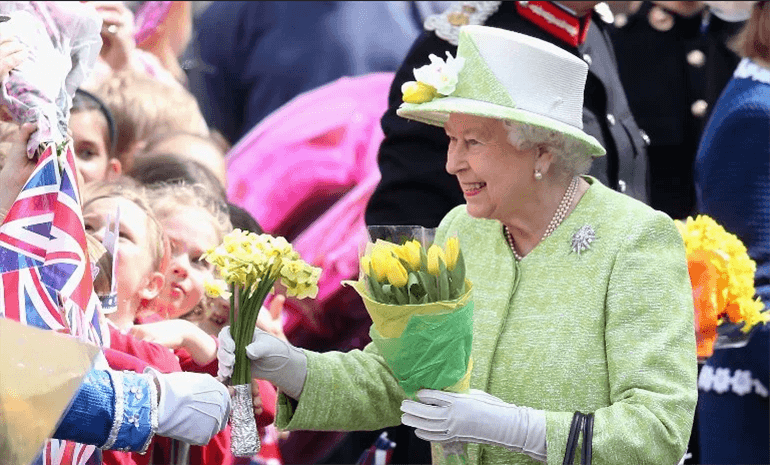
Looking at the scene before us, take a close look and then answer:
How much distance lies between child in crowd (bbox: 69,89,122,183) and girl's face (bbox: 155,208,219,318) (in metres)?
0.51

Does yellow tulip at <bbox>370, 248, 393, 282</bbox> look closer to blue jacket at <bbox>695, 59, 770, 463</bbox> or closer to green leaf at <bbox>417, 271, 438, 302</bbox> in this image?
green leaf at <bbox>417, 271, 438, 302</bbox>

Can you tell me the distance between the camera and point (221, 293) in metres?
3.02

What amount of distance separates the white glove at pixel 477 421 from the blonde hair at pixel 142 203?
119 centimetres

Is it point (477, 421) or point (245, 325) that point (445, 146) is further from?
point (477, 421)

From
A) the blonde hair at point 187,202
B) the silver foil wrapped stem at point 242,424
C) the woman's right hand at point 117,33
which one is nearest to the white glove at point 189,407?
the silver foil wrapped stem at point 242,424

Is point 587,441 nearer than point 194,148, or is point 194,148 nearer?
point 587,441

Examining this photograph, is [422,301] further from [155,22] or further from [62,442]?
[155,22]

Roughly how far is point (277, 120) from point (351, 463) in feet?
4.24

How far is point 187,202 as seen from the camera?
4246mm

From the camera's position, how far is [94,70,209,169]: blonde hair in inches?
187

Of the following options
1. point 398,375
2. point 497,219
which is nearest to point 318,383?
point 398,375

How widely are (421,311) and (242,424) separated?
50cm

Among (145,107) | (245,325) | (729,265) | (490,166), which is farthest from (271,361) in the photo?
(145,107)

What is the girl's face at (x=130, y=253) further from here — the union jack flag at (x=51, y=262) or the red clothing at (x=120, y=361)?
the union jack flag at (x=51, y=262)
